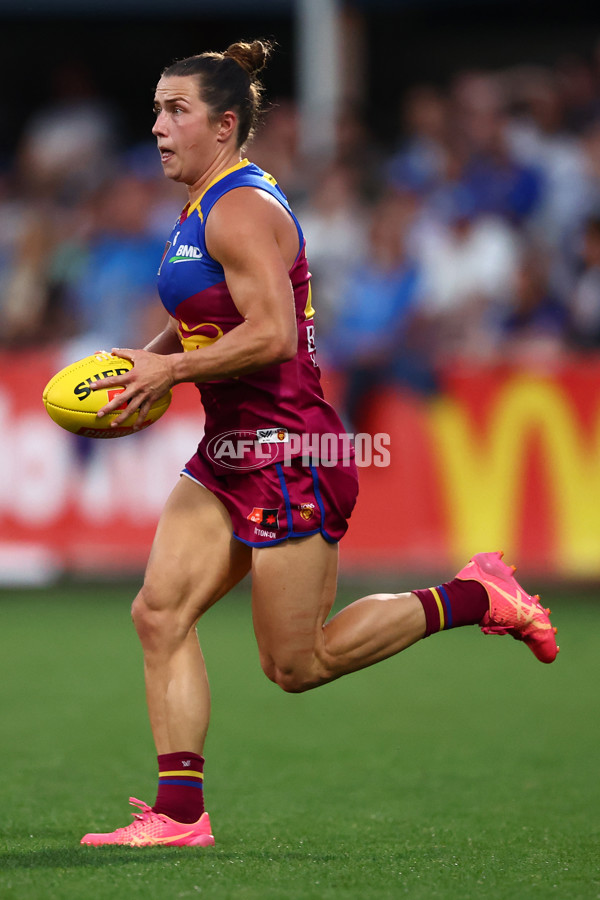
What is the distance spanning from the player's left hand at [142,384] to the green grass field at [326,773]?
54.6 inches

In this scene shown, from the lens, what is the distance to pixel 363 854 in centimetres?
442

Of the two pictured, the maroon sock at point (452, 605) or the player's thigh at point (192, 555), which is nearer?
the player's thigh at point (192, 555)

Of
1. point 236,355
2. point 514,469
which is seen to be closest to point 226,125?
point 236,355

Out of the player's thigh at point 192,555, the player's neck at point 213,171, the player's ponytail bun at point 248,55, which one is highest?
the player's ponytail bun at point 248,55

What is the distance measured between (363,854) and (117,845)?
79 cm

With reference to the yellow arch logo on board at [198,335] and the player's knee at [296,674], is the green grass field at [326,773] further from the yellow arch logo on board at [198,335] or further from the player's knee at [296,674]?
the yellow arch logo on board at [198,335]

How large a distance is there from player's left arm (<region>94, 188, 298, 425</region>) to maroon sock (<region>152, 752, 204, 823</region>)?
1.14 meters

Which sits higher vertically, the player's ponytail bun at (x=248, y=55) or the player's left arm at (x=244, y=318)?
the player's ponytail bun at (x=248, y=55)

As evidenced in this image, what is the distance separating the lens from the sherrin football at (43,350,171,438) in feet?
14.9

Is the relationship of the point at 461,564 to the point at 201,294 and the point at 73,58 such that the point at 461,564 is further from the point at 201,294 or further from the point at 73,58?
the point at 73,58

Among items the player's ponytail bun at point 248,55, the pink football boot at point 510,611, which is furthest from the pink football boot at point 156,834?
the player's ponytail bun at point 248,55

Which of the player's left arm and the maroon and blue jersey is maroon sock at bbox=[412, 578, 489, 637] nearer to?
the maroon and blue jersey

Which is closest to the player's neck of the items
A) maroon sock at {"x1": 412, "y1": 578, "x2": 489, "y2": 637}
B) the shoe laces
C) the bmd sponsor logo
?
the bmd sponsor logo

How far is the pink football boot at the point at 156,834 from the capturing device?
14.9ft
